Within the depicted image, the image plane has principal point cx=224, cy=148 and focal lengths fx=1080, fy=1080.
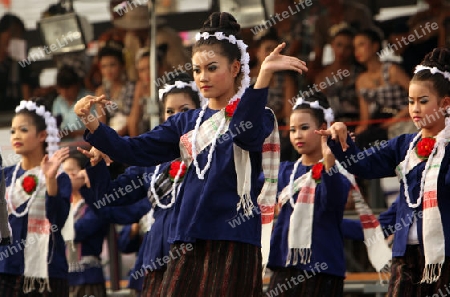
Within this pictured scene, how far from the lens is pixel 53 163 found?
7.15 meters

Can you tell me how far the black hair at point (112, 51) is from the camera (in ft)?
32.6

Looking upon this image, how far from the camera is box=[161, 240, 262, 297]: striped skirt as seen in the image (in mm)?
5105

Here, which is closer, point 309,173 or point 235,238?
point 235,238

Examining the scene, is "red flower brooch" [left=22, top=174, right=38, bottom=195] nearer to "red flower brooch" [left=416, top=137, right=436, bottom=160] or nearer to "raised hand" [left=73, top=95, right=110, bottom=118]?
"raised hand" [left=73, top=95, right=110, bottom=118]

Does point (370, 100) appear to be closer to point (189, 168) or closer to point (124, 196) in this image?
point (124, 196)

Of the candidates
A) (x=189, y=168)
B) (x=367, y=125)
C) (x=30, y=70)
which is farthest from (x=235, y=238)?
(x=30, y=70)

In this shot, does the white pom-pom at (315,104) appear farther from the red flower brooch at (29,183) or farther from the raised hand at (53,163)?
the red flower brooch at (29,183)

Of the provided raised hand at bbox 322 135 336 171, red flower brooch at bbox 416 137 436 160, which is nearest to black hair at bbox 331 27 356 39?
raised hand at bbox 322 135 336 171

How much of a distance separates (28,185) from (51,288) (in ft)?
2.40

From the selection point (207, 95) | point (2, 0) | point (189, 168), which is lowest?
point (189, 168)

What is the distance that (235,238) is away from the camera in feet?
17.0

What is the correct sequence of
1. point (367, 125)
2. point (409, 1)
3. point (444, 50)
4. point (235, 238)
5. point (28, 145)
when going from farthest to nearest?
1. point (409, 1)
2. point (367, 125)
3. point (28, 145)
4. point (444, 50)
5. point (235, 238)

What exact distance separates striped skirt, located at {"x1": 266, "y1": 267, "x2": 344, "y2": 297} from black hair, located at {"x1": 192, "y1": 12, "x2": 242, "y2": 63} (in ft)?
6.49

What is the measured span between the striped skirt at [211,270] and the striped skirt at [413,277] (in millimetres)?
1109
